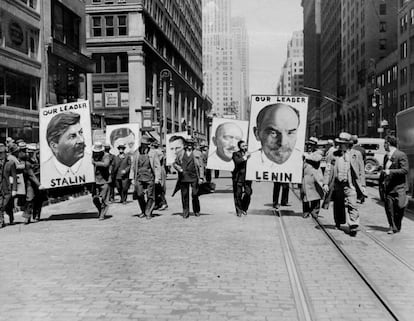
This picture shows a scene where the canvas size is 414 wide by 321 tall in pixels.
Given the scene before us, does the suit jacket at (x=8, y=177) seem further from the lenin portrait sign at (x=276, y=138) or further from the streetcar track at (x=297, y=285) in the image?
the streetcar track at (x=297, y=285)

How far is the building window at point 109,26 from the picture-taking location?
5372cm

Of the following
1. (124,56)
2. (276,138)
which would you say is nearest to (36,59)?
(276,138)

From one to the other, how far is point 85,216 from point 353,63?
88061 millimetres

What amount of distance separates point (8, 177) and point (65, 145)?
1876 millimetres

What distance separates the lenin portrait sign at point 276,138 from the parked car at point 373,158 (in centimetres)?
1184

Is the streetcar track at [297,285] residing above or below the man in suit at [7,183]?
below

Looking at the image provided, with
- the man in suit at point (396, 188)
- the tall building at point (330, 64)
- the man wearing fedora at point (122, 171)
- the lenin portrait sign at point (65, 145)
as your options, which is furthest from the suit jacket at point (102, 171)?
the tall building at point (330, 64)

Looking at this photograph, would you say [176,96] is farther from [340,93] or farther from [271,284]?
[271,284]

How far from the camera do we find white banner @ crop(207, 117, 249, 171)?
21.0m

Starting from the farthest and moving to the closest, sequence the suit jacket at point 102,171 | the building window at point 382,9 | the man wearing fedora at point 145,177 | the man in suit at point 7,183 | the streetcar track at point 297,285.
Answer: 1. the building window at point 382,9
2. the man wearing fedora at point 145,177
3. the suit jacket at point 102,171
4. the man in suit at point 7,183
5. the streetcar track at point 297,285

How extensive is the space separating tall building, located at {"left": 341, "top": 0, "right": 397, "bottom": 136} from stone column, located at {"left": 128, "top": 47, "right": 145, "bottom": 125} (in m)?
34.8

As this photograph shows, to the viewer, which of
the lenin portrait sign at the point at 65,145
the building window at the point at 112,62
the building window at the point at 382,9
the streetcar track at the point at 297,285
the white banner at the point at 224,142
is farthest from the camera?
the building window at the point at 382,9

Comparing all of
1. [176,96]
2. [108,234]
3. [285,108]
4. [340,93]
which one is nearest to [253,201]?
[285,108]

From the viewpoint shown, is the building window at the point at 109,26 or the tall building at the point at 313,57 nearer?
the building window at the point at 109,26
